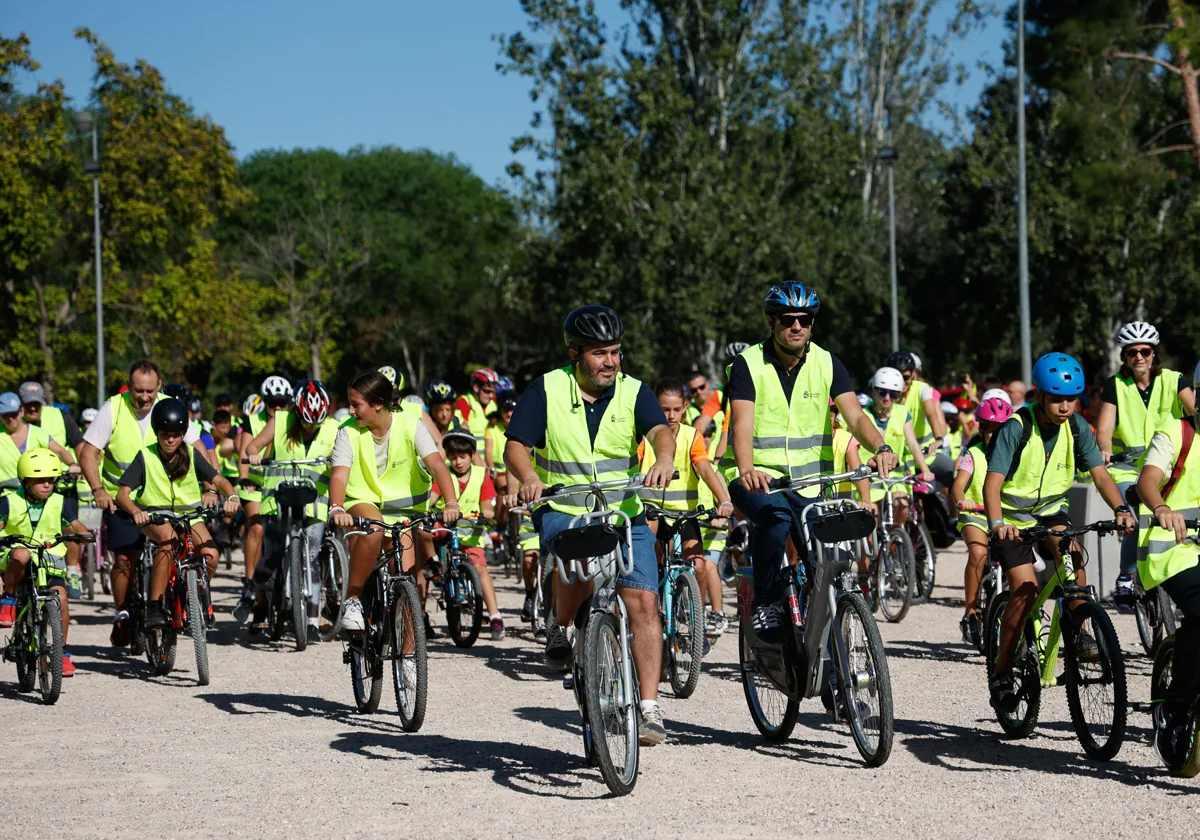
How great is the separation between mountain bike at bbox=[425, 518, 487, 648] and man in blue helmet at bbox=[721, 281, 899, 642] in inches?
178

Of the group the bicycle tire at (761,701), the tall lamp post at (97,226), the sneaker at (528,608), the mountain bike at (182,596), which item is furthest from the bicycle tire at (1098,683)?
the tall lamp post at (97,226)

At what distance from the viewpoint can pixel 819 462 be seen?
7785 millimetres

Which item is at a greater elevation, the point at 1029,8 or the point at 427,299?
the point at 1029,8

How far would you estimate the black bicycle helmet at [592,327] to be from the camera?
7000mm

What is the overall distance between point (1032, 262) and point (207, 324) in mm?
20452

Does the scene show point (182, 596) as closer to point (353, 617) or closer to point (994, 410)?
point (353, 617)

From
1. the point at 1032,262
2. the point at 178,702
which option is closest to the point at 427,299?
the point at 1032,262

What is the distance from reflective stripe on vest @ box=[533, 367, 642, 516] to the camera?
23.5 feet

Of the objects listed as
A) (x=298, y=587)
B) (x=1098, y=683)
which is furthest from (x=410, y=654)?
(x=298, y=587)

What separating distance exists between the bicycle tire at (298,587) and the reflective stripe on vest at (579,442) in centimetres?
508

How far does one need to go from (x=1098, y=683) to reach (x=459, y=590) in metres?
5.81

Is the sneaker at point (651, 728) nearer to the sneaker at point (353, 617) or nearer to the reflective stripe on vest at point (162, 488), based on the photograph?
the sneaker at point (353, 617)

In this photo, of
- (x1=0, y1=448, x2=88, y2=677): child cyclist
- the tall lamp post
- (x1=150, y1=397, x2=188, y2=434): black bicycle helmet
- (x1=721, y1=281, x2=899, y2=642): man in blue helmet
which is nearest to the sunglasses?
(x1=721, y1=281, x2=899, y2=642): man in blue helmet

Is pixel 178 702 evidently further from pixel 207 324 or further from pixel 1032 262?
pixel 1032 262
